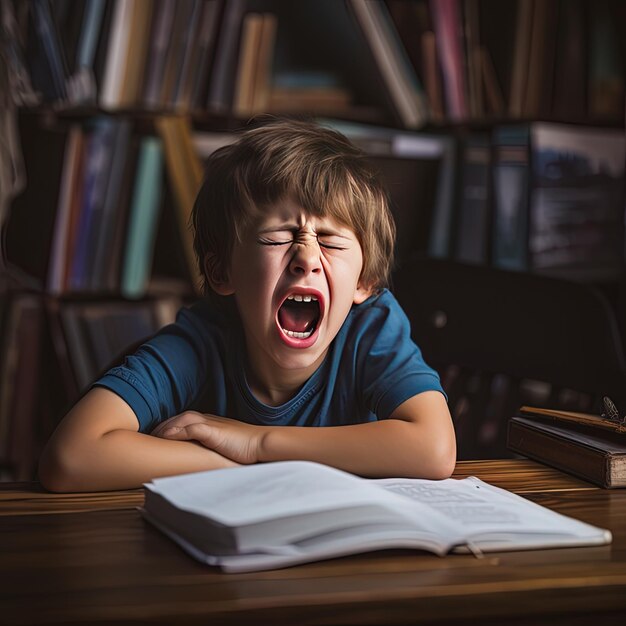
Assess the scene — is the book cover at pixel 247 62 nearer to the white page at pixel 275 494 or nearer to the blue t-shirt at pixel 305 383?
the blue t-shirt at pixel 305 383

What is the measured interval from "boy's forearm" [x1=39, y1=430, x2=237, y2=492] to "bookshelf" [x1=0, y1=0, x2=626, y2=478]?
4.03ft

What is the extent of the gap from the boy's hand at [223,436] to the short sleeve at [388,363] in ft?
0.63

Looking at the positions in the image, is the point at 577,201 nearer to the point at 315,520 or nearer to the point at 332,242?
the point at 332,242

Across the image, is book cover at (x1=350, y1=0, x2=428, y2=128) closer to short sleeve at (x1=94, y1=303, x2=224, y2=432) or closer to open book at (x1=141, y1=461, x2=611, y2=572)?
short sleeve at (x1=94, y1=303, x2=224, y2=432)

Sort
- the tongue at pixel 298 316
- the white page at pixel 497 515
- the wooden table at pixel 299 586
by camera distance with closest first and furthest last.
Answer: the wooden table at pixel 299 586 < the white page at pixel 497 515 < the tongue at pixel 298 316

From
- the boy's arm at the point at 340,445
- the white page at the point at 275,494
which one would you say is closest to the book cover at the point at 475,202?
the boy's arm at the point at 340,445

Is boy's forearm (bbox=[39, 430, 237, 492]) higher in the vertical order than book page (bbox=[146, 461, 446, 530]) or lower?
lower

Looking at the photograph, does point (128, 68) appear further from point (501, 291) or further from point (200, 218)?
point (501, 291)

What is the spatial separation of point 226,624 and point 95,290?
5.42 feet

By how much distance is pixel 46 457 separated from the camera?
104 cm

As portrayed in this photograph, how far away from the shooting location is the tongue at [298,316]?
126 cm

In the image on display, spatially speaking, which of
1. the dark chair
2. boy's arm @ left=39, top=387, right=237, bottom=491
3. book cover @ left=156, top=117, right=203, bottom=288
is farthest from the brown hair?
book cover @ left=156, top=117, right=203, bottom=288

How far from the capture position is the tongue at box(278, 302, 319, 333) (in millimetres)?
1258

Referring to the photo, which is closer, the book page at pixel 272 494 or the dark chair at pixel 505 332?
the book page at pixel 272 494
